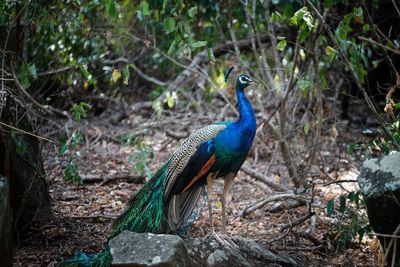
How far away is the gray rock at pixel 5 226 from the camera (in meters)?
3.56

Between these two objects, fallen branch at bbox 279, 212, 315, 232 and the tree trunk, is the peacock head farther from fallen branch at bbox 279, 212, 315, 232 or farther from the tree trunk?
the tree trunk

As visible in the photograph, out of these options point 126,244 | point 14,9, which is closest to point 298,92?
point 14,9

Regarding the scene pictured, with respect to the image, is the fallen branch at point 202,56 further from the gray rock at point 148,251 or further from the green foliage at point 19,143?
the gray rock at point 148,251

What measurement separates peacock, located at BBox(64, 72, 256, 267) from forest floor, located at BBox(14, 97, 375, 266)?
639 millimetres

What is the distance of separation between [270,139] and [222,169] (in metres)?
3.27

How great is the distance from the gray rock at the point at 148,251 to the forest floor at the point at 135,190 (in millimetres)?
1198

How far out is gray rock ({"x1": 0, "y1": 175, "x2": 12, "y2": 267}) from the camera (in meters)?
3.56

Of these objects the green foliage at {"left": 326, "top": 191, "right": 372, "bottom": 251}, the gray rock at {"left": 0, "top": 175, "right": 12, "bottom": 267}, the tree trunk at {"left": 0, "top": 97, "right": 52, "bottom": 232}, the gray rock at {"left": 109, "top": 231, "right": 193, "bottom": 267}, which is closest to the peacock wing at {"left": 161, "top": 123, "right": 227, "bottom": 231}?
the gray rock at {"left": 109, "top": 231, "right": 193, "bottom": 267}

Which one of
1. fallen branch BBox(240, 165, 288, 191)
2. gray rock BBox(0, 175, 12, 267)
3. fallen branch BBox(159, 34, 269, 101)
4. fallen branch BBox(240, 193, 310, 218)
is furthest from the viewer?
fallen branch BBox(159, 34, 269, 101)

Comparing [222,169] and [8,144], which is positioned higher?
[8,144]

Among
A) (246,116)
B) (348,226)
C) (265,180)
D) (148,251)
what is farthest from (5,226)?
(265,180)

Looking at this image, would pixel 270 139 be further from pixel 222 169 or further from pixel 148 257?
pixel 148 257

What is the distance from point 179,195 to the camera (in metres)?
4.13

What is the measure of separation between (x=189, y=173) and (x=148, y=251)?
33.6 inches
